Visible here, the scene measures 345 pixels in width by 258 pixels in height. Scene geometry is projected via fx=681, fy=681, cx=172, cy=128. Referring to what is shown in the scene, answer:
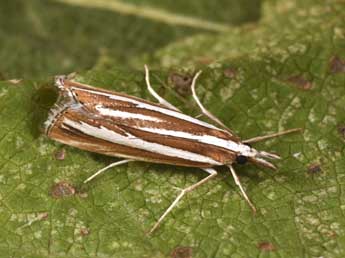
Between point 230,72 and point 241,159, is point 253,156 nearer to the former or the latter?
point 241,159

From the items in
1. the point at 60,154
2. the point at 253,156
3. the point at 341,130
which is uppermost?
the point at 341,130

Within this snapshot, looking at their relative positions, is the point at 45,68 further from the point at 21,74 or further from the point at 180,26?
the point at 180,26

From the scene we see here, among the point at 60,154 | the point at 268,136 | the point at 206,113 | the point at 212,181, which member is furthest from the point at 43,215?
the point at 268,136

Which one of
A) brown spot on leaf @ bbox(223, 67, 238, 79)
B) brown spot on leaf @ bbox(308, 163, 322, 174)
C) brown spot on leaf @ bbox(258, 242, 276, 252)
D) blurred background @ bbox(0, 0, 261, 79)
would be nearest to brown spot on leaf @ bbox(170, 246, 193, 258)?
brown spot on leaf @ bbox(258, 242, 276, 252)

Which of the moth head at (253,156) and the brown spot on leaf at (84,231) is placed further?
the moth head at (253,156)

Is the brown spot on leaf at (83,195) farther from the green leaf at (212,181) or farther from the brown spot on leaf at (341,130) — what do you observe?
the brown spot on leaf at (341,130)

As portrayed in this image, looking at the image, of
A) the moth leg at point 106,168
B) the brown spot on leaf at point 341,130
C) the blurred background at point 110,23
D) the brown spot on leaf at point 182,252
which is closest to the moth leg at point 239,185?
the brown spot on leaf at point 182,252
